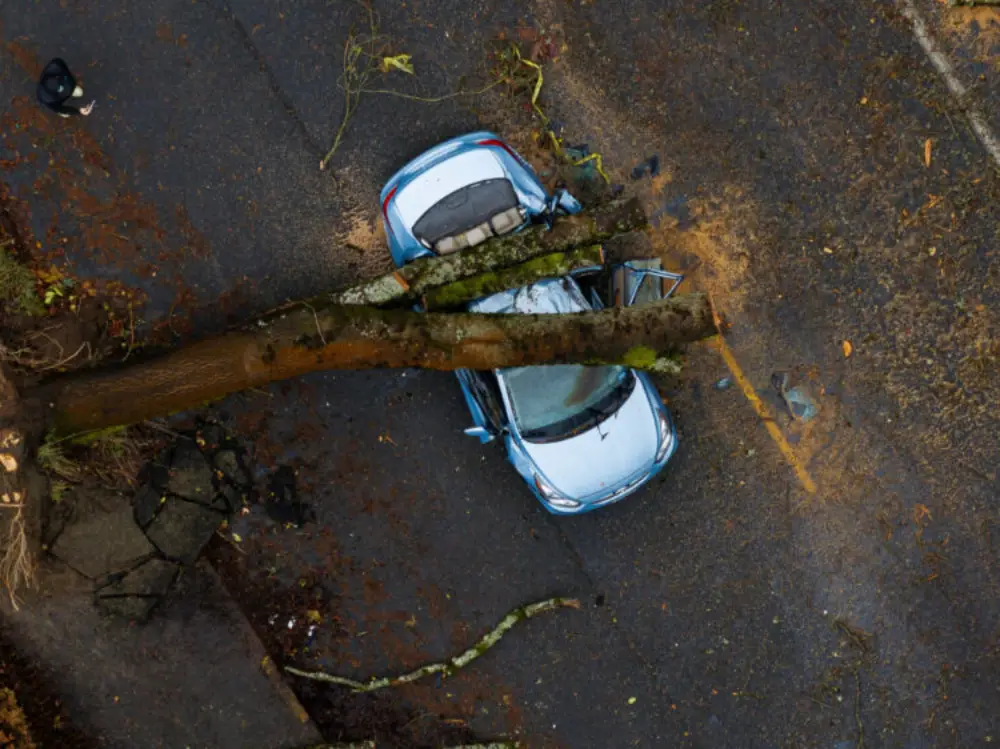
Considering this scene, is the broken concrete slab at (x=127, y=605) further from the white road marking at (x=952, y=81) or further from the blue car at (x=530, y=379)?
the white road marking at (x=952, y=81)

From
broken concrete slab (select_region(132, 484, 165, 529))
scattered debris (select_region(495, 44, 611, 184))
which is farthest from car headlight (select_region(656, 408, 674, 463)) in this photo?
broken concrete slab (select_region(132, 484, 165, 529))

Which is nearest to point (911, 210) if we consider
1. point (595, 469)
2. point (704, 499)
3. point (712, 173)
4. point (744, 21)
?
point (712, 173)

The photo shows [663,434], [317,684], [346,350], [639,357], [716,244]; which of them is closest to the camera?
[346,350]

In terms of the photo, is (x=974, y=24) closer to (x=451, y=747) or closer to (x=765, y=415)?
(x=765, y=415)

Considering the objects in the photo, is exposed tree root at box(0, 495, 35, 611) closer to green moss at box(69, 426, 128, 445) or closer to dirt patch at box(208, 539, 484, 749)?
green moss at box(69, 426, 128, 445)

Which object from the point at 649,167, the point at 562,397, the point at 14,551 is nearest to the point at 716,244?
the point at 649,167
